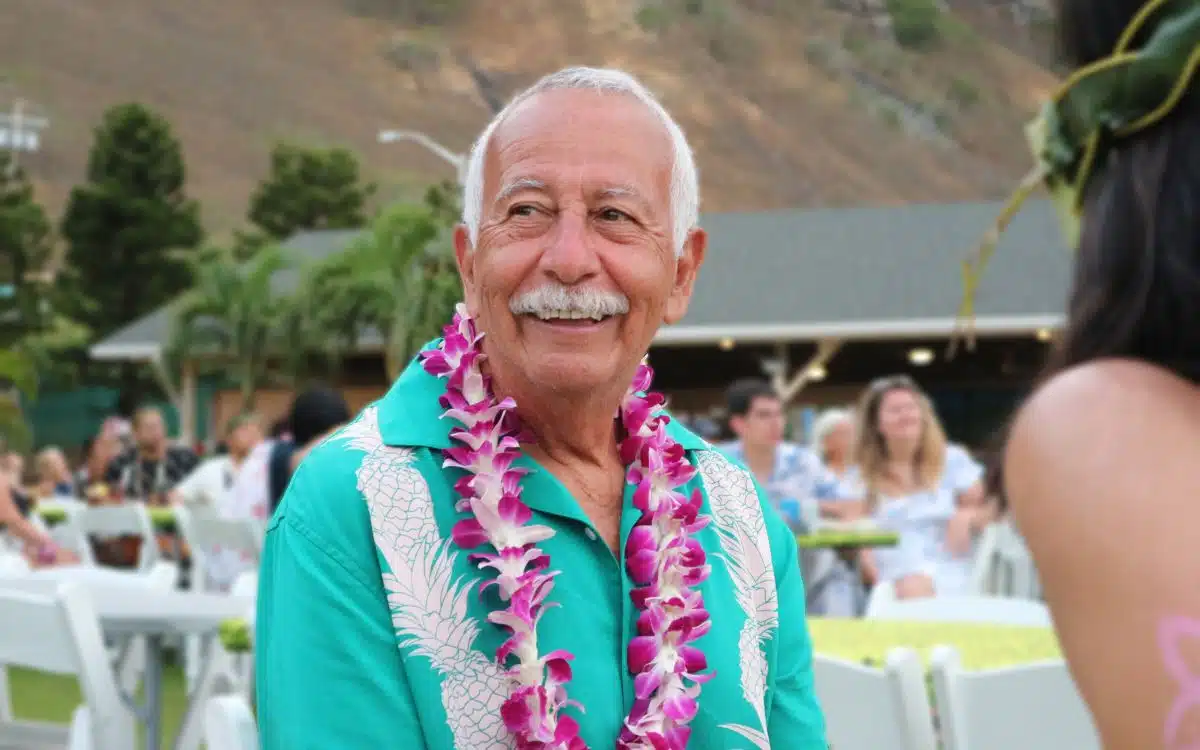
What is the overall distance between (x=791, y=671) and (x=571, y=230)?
2.27ft

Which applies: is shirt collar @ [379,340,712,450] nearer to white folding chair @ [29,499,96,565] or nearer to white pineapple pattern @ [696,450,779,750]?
white pineapple pattern @ [696,450,779,750]

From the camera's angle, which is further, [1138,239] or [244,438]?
[244,438]

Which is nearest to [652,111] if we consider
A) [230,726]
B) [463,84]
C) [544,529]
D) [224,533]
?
[544,529]

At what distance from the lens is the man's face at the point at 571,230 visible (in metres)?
1.92

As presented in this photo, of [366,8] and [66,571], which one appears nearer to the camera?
[66,571]

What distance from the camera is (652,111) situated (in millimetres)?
1976

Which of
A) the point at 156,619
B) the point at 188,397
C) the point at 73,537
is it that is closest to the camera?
the point at 156,619

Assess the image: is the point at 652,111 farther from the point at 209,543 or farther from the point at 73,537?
the point at 73,537

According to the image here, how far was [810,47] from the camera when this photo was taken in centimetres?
14362

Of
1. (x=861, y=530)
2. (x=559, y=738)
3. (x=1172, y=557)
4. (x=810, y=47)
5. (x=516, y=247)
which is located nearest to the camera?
(x=1172, y=557)

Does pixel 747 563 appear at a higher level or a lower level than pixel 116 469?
higher

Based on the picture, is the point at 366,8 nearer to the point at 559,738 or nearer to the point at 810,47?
the point at 810,47

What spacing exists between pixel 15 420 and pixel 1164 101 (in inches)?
1044

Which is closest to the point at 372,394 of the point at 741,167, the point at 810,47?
the point at 741,167
